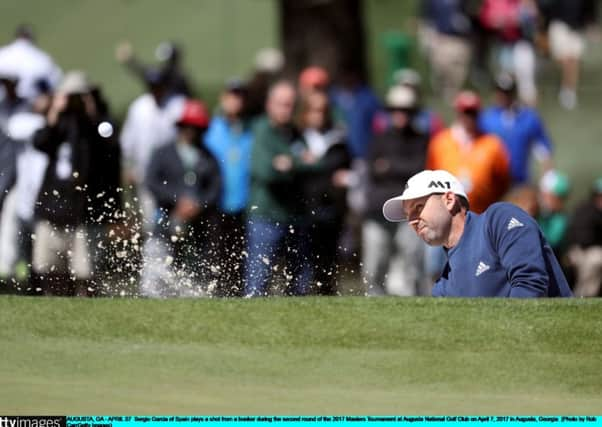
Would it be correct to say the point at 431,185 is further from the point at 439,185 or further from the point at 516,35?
the point at 516,35

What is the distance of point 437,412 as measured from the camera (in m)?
7.00

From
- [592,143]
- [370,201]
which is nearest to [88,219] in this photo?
[370,201]

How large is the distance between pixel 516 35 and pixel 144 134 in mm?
3697

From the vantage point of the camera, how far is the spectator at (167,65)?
43.6 feet

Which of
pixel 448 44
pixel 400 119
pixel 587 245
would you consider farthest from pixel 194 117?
pixel 587 245

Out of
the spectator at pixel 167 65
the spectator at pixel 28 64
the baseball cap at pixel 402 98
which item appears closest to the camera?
the baseball cap at pixel 402 98

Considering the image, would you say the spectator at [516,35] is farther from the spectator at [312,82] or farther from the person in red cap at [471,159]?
the spectator at [312,82]

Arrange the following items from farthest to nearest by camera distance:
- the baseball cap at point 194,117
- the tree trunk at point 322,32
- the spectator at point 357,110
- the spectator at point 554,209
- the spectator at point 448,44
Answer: the tree trunk at point 322,32
the spectator at point 448,44
the spectator at point 554,209
the spectator at point 357,110
the baseball cap at point 194,117

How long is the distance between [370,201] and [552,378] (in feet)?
15.4

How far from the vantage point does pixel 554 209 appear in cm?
1316

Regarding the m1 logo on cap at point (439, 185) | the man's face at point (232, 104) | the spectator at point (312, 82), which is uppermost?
the spectator at point (312, 82)

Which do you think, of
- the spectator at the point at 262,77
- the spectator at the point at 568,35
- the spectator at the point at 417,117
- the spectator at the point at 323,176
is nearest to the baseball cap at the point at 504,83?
the spectator at the point at 417,117

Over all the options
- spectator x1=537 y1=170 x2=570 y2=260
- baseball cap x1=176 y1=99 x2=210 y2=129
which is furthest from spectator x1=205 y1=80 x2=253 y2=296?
spectator x1=537 y1=170 x2=570 y2=260

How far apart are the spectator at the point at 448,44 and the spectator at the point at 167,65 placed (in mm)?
2091
